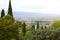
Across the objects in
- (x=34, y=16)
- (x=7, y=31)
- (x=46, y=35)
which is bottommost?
(x=34, y=16)

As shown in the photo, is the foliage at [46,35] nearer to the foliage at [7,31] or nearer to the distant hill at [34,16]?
the foliage at [7,31]

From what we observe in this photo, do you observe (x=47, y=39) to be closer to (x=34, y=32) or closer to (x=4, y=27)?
(x=34, y=32)

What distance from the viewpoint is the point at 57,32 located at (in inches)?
565

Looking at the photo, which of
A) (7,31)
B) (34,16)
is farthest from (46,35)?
(34,16)

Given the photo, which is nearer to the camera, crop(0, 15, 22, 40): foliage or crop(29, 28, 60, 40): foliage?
crop(29, 28, 60, 40): foliage

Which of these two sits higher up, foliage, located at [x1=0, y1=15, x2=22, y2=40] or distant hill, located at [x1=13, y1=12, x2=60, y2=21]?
foliage, located at [x1=0, y1=15, x2=22, y2=40]

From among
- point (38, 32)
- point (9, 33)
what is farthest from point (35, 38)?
point (9, 33)

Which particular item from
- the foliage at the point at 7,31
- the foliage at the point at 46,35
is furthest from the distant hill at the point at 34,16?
the foliage at the point at 46,35

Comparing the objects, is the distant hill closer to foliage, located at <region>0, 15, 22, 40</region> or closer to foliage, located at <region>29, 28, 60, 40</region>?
foliage, located at <region>0, 15, 22, 40</region>

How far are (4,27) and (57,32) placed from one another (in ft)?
29.5

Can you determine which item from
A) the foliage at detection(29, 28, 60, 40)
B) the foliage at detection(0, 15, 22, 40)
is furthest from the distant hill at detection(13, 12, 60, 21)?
the foliage at detection(29, 28, 60, 40)

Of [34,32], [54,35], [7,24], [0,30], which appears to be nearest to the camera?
[54,35]

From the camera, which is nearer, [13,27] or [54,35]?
[54,35]

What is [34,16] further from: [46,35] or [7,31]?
[46,35]
